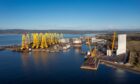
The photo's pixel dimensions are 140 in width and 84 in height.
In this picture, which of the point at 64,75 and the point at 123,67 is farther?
the point at 123,67

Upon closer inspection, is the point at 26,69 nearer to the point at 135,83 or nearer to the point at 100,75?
the point at 100,75

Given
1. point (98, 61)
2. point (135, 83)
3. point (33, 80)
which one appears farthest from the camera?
point (98, 61)

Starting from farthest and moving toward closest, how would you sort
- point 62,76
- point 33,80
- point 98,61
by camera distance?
point 98,61, point 62,76, point 33,80

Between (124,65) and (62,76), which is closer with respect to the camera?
(62,76)

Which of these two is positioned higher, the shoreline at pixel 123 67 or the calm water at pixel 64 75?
the shoreline at pixel 123 67

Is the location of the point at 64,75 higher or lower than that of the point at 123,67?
lower

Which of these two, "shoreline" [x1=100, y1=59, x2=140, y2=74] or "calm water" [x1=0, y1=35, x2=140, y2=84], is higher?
"shoreline" [x1=100, y1=59, x2=140, y2=74]

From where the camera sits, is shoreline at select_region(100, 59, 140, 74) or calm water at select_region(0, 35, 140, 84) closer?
calm water at select_region(0, 35, 140, 84)

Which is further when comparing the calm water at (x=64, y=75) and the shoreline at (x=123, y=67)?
the shoreline at (x=123, y=67)

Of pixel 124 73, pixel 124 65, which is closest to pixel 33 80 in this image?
pixel 124 73

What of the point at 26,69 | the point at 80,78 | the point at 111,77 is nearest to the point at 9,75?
the point at 26,69
